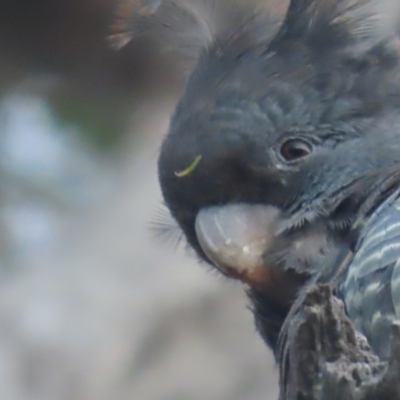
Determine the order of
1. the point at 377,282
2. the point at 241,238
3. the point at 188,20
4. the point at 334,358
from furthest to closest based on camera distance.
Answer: the point at 188,20 < the point at 241,238 < the point at 377,282 < the point at 334,358

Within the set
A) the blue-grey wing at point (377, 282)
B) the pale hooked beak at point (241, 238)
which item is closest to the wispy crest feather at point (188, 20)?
the pale hooked beak at point (241, 238)

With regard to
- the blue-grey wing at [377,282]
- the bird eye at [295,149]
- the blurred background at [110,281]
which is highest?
the blurred background at [110,281]

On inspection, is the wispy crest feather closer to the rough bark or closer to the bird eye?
the bird eye

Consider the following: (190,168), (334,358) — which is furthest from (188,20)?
(334,358)

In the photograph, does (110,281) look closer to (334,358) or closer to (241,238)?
(241,238)

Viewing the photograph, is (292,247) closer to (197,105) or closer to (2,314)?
(197,105)

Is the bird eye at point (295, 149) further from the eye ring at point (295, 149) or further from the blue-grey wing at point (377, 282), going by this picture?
the blue-grey wing at point (377, 282)

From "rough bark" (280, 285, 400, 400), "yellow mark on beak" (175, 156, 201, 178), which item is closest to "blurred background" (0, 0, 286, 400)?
"yellow mark on beak" (175, 156, 201, 178)
